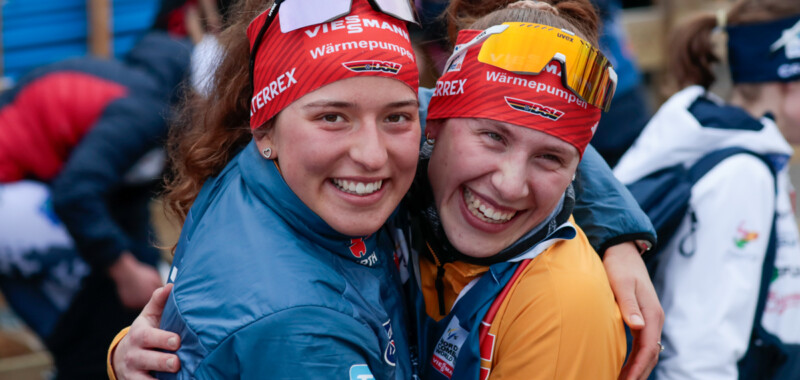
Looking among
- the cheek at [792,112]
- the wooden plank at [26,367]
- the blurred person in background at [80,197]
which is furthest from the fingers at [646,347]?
the wooden plank at [26,367]

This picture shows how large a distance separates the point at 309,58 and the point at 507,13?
27.0 inches

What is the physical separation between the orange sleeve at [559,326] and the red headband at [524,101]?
1.21ft

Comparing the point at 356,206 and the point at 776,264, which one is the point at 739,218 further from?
the point at 356,206

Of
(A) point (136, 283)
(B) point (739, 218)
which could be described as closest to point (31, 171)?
(A) point (136, 283)

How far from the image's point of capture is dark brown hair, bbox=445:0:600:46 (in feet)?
7.47

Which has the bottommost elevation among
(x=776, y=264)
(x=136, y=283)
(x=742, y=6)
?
(x=136, y=283)

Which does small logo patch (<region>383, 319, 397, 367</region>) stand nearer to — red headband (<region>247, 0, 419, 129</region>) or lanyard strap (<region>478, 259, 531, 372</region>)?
lanyard strap (<region>478, 259, 531, 372</region>)

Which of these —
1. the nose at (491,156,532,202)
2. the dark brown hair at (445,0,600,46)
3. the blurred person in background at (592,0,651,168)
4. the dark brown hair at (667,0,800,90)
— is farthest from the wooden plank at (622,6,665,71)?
the nose at (491,156,532,202)

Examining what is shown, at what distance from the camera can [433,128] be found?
2.39 meters

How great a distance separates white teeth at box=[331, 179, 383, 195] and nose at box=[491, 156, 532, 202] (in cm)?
35

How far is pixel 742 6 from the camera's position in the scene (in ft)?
11.1

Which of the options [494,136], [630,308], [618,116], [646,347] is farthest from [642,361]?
[618,116]

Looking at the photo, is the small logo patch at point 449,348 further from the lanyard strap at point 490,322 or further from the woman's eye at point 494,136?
the woman's eye at point 494,136

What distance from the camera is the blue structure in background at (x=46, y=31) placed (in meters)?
5.45
